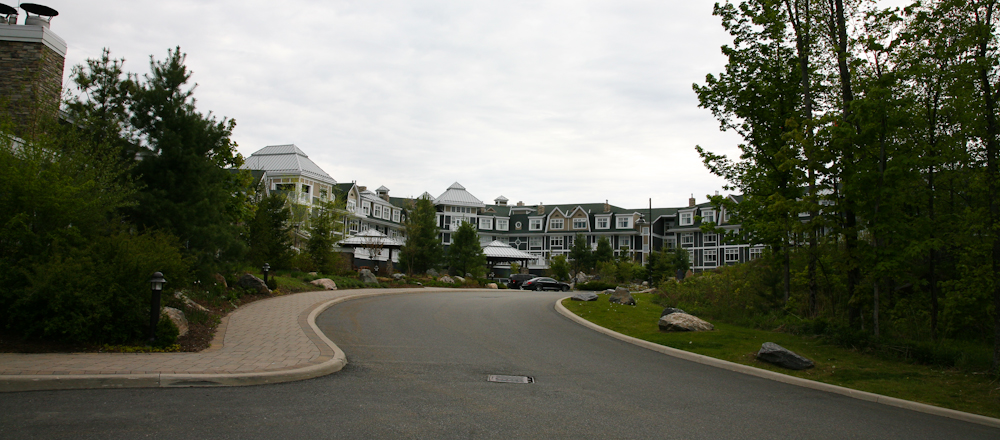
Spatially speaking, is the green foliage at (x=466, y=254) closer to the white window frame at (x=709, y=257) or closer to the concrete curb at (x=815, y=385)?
the concrete curb at (x=815, y=385)

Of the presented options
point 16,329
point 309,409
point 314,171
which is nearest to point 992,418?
point 309,409

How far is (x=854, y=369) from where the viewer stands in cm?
1157

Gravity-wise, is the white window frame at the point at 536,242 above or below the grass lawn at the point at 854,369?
above

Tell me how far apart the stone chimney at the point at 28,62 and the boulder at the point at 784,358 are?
752 inches

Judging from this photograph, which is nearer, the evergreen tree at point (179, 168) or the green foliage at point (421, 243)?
the evergreen tree at point (179, 168)

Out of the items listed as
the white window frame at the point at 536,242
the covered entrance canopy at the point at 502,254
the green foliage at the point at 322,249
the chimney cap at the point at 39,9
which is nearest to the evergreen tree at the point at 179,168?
the chimney cap at the point at 39,9

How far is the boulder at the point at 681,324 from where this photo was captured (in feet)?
51.2

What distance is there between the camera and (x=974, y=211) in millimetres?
11406

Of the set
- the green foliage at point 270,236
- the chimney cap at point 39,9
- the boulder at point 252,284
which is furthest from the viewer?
the green foliage at point 270,236

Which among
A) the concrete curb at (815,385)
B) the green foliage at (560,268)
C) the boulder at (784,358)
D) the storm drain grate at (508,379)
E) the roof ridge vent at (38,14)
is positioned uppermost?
the roof ridge vent at (38,14)

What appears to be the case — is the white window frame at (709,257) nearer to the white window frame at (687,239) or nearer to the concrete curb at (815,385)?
the white window frame at (687,239)

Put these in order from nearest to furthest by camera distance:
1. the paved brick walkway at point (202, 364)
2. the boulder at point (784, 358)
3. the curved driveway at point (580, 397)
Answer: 1. the curved driveway at point (580, 397)
2. the paved brick walkway at point (202, 364)
3. the boulder at point (784, 358)

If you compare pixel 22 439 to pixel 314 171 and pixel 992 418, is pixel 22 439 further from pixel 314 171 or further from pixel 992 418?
pixel 314 171

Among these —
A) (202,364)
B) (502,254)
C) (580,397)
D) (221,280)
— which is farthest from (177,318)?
(502,254)
